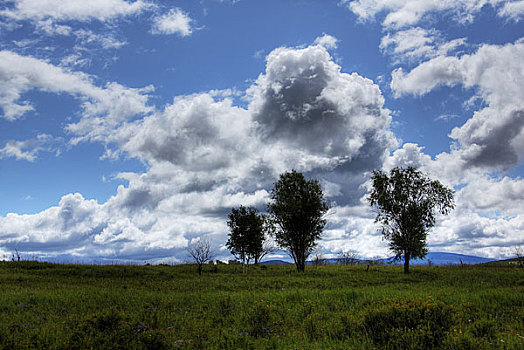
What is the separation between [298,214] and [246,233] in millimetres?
25334

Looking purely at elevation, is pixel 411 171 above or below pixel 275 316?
above

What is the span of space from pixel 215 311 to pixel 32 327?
6.78 meters

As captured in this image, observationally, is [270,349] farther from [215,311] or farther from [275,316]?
[215,311]

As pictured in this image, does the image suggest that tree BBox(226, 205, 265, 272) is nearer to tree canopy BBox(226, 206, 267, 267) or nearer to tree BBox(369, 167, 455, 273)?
tree canopy BBox(226, 206, 267, 267)

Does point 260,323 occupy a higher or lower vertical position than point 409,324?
lower

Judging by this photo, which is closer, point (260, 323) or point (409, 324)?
point (409, 324)

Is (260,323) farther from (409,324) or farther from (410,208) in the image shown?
(410,208)

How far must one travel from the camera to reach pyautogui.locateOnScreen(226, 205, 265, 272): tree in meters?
72.5

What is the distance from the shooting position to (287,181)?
51875mm

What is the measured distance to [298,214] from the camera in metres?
50.1

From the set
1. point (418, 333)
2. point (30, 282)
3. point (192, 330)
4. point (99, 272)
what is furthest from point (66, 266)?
point (418, 333)

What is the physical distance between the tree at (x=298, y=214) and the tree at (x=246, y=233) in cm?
2058

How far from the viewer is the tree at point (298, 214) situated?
50594mm

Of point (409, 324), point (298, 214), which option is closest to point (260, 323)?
point (409, 324)
